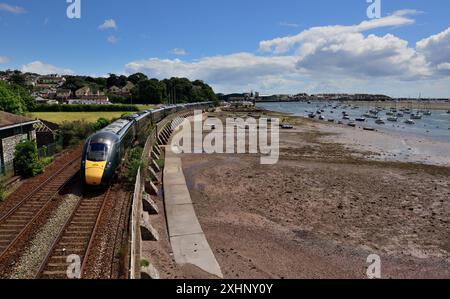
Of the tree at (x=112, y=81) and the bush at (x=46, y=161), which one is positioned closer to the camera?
the bush at (x=46, y=161)

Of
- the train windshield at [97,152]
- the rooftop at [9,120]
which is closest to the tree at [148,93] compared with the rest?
the rooftop at [9,120]

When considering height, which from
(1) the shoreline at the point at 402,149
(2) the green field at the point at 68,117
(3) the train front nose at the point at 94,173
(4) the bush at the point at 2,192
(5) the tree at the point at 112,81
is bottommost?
(1) the shoreline at the point at 402,149

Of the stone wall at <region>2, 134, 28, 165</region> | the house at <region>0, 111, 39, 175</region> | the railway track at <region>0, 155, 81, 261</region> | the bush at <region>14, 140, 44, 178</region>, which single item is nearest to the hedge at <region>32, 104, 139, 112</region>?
the house at <region>0, 111, 39, 175</region>

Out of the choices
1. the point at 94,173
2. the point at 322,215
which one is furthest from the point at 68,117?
the point at 322,215

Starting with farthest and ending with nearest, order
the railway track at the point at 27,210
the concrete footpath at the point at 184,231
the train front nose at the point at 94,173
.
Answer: the train front nose at the point at 94,173
the concrete footpath at the point at 184,231
the railway track at the point at 27,210

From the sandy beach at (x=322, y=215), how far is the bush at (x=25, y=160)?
10.9 m

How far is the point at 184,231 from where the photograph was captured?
706 inches

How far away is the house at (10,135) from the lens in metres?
24.5

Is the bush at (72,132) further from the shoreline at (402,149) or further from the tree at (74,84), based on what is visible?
the tree at (74,84)

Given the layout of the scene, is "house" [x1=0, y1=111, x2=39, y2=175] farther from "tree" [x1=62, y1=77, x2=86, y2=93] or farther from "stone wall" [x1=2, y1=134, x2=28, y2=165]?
"tree" [x1=62, y1=77, x2=86, y2=93]

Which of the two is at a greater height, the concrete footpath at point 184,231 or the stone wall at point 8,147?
the stone wall at point 8,147
